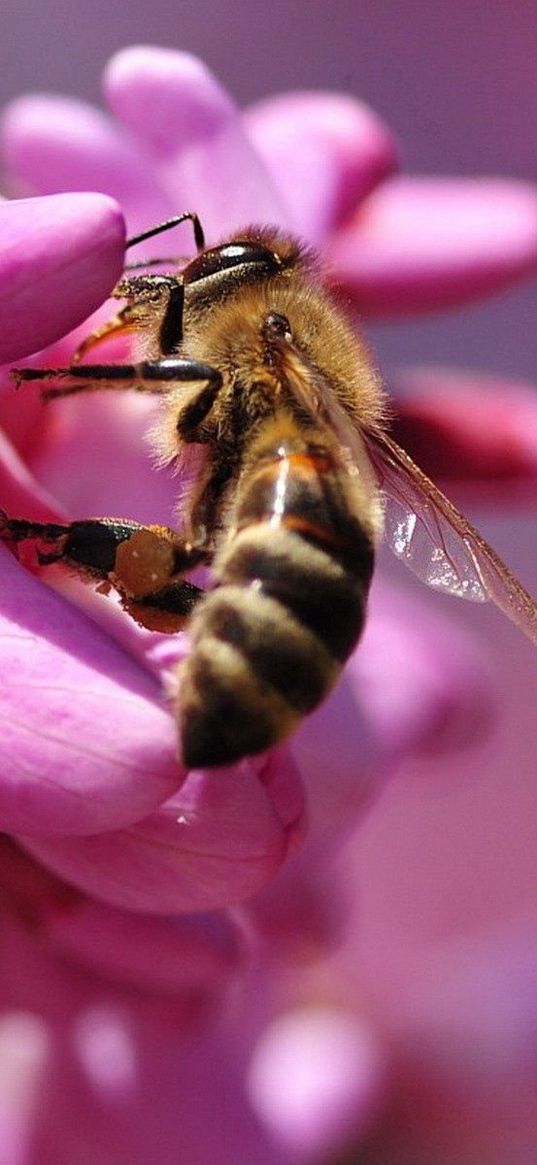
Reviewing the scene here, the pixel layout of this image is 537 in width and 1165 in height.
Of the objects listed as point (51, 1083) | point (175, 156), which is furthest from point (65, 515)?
point (51, 1083)

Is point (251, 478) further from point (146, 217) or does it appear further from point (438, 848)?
point (438, 848)

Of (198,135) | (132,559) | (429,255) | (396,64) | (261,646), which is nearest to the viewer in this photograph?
(261,646)

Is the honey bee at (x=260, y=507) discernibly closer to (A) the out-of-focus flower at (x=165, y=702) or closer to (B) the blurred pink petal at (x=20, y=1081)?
(A) the out-of-focus flower at (x=165, y=702)

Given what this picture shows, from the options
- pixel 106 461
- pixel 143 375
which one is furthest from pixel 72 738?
pixel 106 461

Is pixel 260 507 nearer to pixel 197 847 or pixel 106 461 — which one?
pixel 197 847

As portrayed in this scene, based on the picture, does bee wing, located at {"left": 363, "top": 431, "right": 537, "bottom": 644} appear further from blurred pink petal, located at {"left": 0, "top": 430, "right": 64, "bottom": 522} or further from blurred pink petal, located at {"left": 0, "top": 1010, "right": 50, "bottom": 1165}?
blurred pink petal, located at {"left": 0, "top": 1010, "right": 50, "bottom": 1165}

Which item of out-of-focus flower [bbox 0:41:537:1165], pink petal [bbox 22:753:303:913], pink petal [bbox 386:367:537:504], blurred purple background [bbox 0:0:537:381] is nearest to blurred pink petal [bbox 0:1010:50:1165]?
out-of-focus flower [bbox 0:41:537:1165]

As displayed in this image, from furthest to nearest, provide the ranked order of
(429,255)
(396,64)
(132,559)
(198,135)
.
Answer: (396,64)
(429,255)
(198,135)
(132,559)

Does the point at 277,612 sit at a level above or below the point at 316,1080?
above

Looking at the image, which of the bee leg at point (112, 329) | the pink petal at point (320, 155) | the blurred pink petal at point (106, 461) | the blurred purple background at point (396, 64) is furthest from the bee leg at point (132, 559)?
the blurred purple background at point (396, 64)
